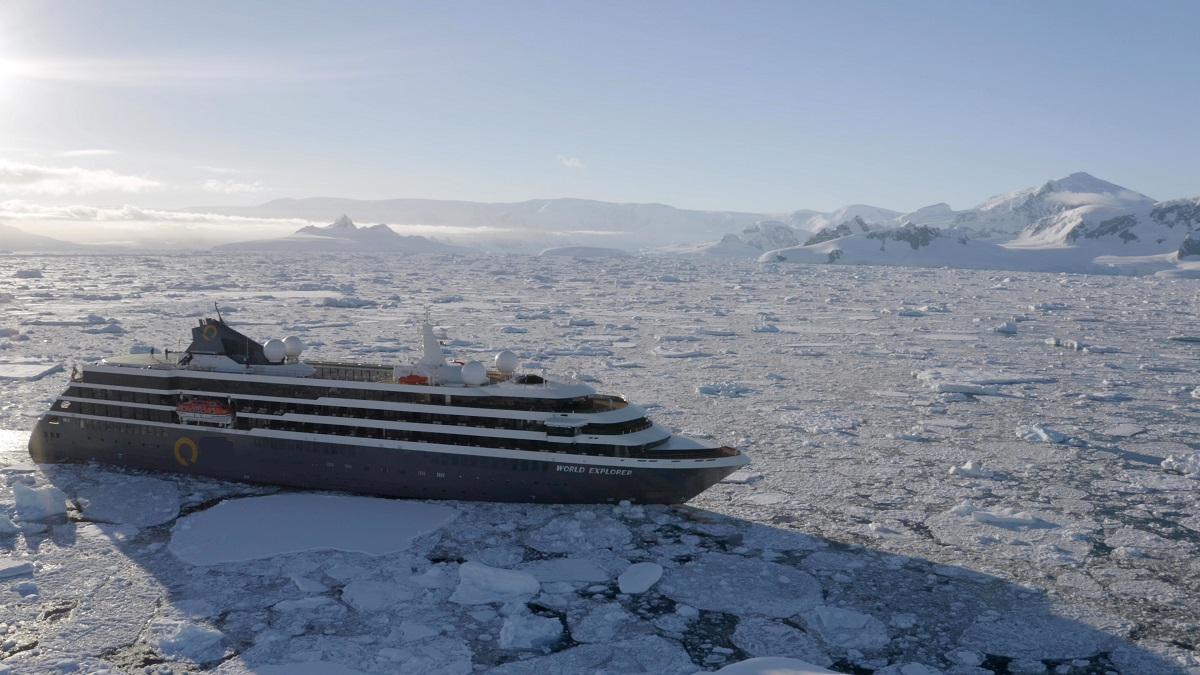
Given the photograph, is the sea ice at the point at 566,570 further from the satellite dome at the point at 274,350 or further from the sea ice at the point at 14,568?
the satellite dome at the point at 274,350

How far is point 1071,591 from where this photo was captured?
16109 mm

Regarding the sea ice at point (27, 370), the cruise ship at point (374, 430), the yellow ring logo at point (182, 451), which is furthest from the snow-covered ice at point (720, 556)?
the yellow ring logo at point (182, 451)

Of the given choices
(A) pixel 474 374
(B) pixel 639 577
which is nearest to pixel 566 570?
(B) pixel 639 577

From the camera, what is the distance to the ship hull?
20.4 metres

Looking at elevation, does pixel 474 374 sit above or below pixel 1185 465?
above

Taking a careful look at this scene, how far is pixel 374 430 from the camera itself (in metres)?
21.5

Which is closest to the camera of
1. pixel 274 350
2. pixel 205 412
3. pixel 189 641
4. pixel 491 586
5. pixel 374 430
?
pixel 189 641

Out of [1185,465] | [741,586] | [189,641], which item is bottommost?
[189,641]

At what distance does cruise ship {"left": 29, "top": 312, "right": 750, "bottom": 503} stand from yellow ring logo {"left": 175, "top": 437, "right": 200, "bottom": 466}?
0.15 ft

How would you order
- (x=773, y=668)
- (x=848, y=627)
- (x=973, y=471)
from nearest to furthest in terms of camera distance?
(x=773, y=668)
(x=848, y=627)
(x=973, y=471)

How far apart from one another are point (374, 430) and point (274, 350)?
194 inches

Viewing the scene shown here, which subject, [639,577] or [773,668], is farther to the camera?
[639,577]

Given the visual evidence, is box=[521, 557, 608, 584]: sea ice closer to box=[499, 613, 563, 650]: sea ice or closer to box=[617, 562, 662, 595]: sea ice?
box=[617, 562, 662, 595]: sea ice

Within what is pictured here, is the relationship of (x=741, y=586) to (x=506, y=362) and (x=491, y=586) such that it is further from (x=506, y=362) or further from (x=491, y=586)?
(x=506, y=362)
